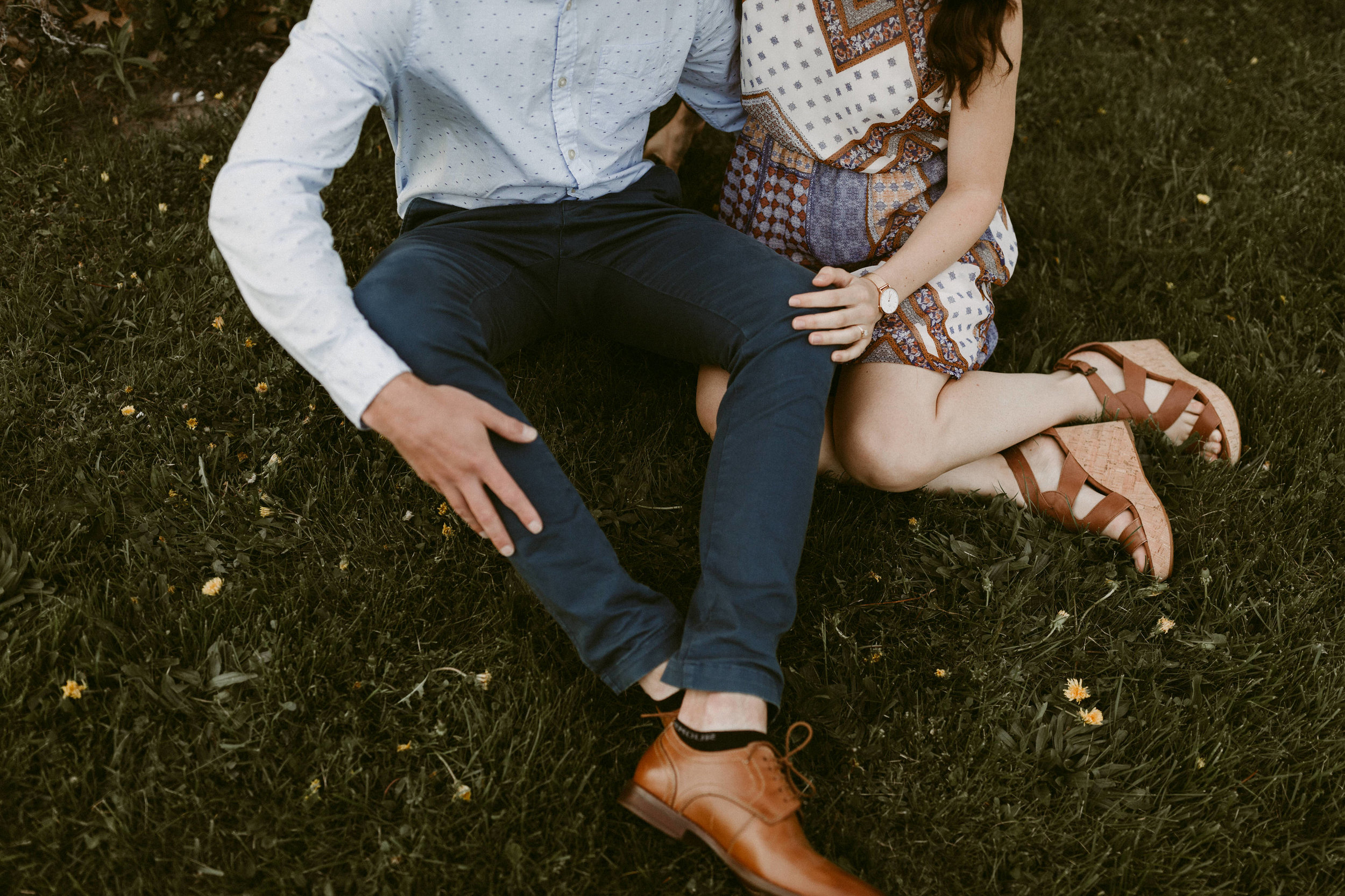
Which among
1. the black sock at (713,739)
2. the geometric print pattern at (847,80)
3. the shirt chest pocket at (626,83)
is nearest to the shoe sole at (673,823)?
the black sock at (713,739)

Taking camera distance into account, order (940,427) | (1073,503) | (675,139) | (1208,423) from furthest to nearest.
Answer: (675,139), (1208,423), (1073,503), (940,427)

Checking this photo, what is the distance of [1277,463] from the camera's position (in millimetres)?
2490

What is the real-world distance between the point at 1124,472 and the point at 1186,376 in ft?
1.47

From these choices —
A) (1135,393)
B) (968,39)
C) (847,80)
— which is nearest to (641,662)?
(847,80)

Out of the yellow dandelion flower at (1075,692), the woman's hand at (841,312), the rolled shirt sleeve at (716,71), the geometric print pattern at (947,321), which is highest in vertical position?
the rolled shirt sleeve at (716,71)

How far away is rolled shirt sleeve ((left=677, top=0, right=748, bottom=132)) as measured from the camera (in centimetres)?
215

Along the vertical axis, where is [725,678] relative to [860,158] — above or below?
below

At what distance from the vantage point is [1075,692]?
6.55ft

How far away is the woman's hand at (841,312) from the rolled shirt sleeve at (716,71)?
0.67 metres

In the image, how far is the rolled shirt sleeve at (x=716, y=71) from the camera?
7.06ft

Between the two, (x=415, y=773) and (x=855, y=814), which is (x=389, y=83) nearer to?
(x=415, y=773)

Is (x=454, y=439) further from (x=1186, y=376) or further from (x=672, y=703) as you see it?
(x=1186, y=376)

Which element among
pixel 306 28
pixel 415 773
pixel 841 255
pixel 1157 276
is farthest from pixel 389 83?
pixel 1157 276

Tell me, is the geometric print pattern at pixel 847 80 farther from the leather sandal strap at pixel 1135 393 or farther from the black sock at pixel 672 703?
the black sock at pixel 672 703
